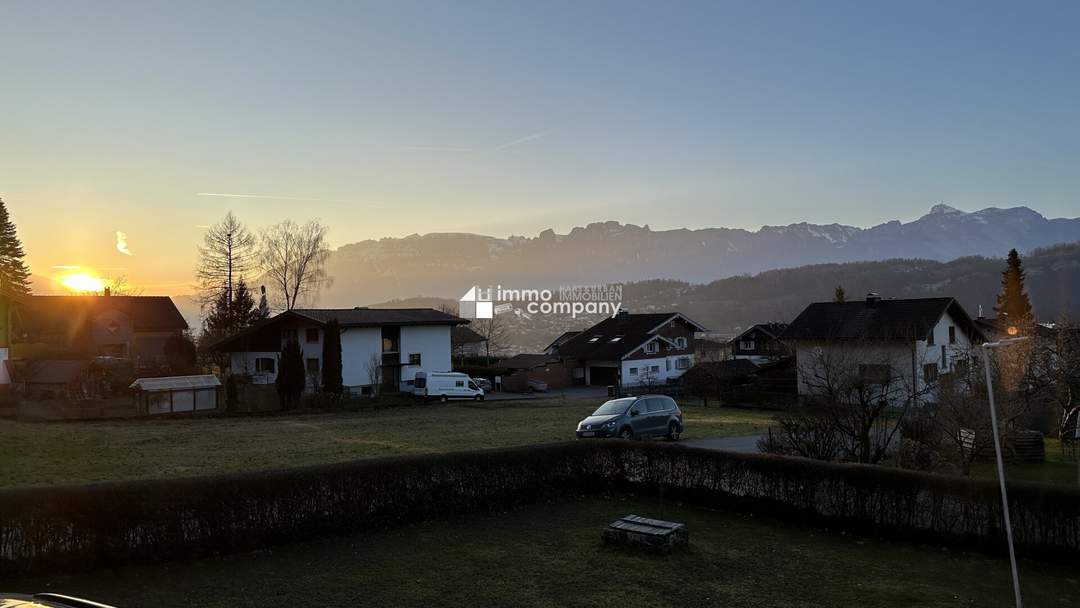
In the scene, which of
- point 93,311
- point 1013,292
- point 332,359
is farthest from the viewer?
point 1013,292

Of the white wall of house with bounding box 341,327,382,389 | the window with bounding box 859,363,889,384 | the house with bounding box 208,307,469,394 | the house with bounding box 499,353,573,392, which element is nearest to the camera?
the window with bounding box 859,363,889,384

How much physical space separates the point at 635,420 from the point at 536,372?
37.9 m

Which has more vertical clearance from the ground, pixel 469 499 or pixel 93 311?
pixel 93 311

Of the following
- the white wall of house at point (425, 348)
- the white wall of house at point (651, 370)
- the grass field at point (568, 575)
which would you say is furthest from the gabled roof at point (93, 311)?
the grass field at point (568, 575)

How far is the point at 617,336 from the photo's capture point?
65750 mm

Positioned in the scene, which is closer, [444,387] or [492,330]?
[444,387]

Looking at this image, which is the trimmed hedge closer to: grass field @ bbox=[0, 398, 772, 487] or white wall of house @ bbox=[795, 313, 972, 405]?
grass field @ bbox=[0, 398, 772, 487]

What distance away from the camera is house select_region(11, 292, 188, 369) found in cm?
5431

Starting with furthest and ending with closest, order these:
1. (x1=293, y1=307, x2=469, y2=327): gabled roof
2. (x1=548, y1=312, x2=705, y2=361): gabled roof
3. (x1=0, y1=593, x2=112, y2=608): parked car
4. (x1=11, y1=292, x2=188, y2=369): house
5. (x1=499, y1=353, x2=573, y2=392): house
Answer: (x1=548, y1=312, x2=705, y2=361): gabled roof < (x1=499, y1=353, x2=573, y2=392): house < (x1=11, y1=292, x2=188, y2=369): house < (x1=293, y1=307, x2=469, y2=327): gabled roof < (x1=0, y1=593, x2=112, y2=608): parked car

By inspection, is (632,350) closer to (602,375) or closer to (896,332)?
(602,375)

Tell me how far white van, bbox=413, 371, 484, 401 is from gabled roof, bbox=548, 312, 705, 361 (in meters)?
18.4

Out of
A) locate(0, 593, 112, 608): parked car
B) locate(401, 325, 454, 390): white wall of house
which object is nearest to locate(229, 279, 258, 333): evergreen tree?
locate(401, 325, 454, 390): white wall of house

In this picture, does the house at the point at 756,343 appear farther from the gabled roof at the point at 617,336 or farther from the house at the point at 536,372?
the house at the point at 536,372

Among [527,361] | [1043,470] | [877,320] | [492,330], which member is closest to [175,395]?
[527,361]
